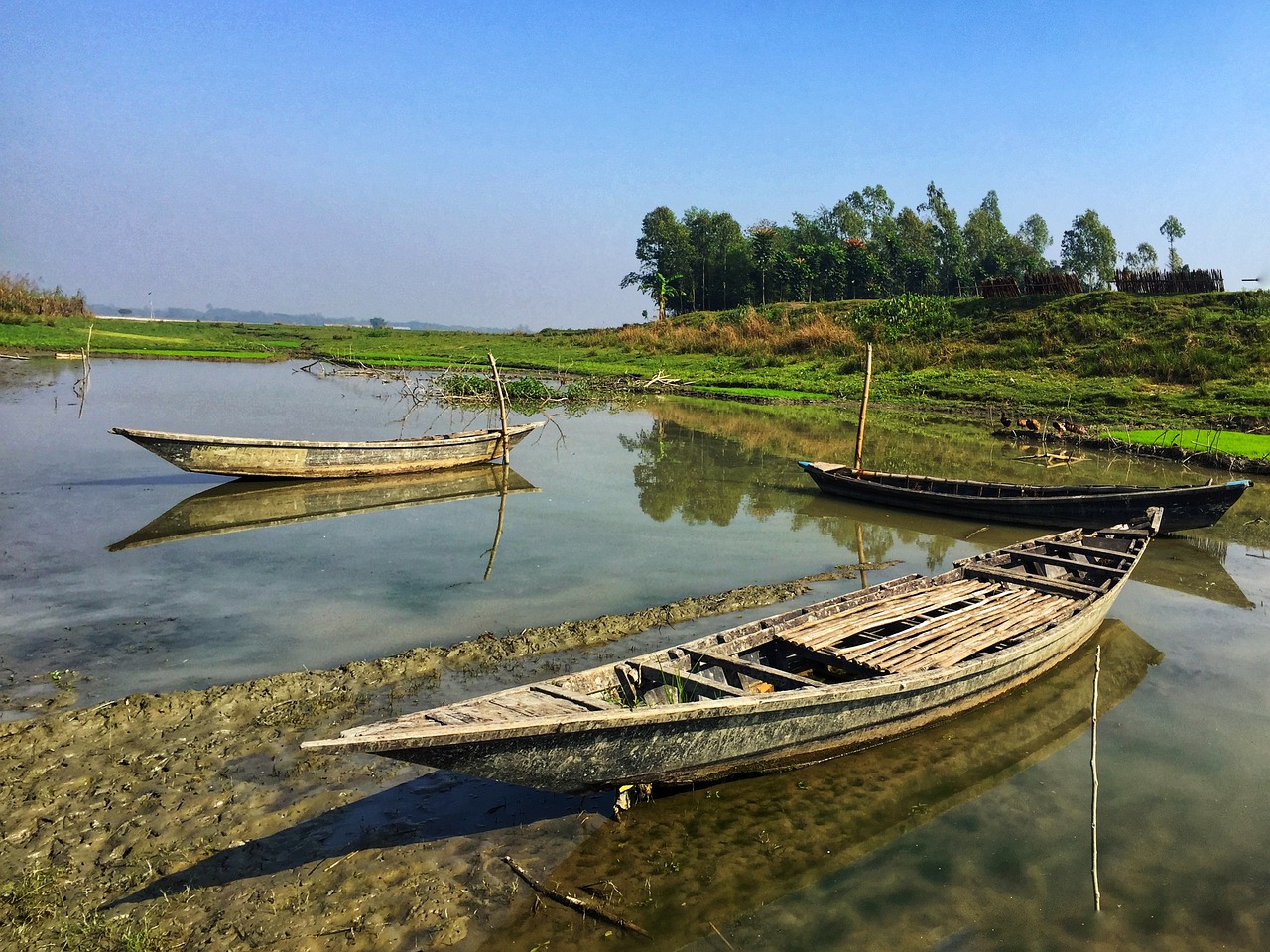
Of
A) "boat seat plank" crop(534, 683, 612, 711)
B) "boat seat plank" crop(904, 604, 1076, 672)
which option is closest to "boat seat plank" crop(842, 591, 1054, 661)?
"boat seat plank" crop(904, 604, 1076, 672)

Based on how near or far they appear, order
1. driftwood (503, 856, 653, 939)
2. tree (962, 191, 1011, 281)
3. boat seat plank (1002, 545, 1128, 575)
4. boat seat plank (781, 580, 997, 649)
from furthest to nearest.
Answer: tree (962, 191, 1011, 281) → boat seat plank (1002, 545, 1128, 575) → boat seat plank (781, 580, 997, 649) → driftwood (503, 856, 653, 939)

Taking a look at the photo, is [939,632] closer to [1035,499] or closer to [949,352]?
[1035,499]

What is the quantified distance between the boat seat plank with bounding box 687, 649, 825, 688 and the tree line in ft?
206

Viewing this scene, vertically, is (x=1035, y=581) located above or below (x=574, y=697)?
above

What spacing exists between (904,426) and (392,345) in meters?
48.8

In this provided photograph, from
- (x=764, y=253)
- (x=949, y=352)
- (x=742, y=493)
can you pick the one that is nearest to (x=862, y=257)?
(x=764, y=253)

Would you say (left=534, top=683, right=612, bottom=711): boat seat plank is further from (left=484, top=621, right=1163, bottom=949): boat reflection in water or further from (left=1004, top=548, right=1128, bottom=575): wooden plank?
(left=1004, top=548, right=1128, bottom=575): wooden plank

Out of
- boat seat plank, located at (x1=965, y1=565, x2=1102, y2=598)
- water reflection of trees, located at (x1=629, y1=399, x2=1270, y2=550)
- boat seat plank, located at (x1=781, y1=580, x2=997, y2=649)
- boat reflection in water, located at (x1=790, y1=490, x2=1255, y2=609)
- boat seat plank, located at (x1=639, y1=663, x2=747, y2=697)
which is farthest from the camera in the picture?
water reflection of trees, located at (x1=629, y1=399, x2=1270, y2=550)

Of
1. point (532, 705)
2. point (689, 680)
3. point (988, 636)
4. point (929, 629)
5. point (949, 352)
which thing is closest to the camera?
point (532, 705)

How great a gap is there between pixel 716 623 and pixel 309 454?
10.9m

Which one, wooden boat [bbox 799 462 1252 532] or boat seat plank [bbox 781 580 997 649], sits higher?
wooden boat [bbox 799 462 1252 532]

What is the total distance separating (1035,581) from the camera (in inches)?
399

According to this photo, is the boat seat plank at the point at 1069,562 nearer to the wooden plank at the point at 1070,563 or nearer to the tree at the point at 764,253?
the wooden plank at the point at 1070,563

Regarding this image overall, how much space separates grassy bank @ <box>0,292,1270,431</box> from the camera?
29.5 metres
